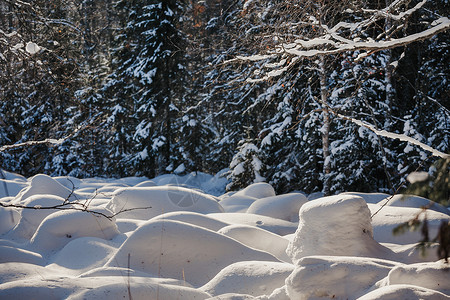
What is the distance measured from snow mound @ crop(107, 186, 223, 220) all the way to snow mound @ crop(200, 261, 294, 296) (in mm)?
3293

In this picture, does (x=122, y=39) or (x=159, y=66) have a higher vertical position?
(x=122, y=39)

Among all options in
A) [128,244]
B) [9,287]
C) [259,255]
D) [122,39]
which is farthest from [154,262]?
[122,39]

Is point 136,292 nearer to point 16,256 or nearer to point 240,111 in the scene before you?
point 16,256

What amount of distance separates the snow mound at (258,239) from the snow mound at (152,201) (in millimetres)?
2010

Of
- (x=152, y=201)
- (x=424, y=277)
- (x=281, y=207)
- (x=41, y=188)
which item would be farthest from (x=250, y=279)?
(x=41, y=188)

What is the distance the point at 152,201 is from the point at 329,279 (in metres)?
4.53

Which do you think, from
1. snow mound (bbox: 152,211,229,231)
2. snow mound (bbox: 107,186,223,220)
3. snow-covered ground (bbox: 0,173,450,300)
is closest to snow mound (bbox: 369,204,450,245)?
snow-covered ground (bbox: 0,173,450,300)

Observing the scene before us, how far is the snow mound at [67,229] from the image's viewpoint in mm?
5177

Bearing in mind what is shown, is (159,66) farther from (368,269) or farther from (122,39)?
(368,269)

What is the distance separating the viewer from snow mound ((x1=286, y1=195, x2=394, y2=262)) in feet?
13.0

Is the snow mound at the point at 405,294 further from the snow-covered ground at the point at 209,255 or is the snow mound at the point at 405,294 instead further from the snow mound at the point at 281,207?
the snow mound at the point at 281,207

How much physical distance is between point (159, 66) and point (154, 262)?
1386 cm

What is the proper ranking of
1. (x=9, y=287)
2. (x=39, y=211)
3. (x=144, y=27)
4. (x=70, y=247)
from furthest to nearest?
(x=144, y=27) < (x=39, y=211) < (x=70, y=247) < (x=9, y=287)

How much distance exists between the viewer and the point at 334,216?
3973 mm
